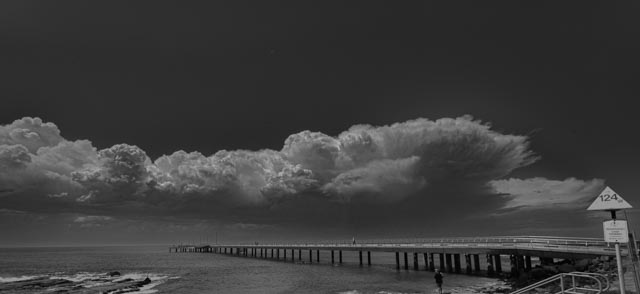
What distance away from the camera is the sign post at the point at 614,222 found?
9.33 meters

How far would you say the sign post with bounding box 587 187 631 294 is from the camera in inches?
367

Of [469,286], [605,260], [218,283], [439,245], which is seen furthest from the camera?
[439,245]

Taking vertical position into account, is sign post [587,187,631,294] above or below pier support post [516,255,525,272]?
above

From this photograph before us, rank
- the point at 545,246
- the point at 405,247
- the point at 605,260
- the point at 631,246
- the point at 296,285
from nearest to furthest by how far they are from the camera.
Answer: the point at 631,246 < the point at 605,260 < the point at 545,246 < the point at 296,285 < the point at 405,247

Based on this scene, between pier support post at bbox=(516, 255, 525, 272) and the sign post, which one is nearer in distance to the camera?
the sign post

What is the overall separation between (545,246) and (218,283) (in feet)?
115

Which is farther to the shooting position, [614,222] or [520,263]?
[520,263]

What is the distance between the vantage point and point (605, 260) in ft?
104

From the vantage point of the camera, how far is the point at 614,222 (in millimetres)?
9516

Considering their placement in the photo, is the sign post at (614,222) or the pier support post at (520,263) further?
the pier support post at (520,263)

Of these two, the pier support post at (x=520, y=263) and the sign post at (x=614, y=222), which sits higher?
the sign post at (x=614, y=222)

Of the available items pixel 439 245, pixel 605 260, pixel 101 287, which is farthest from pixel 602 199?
pixel 101 287

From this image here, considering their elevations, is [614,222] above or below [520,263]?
above

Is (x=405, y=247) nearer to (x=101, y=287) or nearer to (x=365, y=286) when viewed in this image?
(x=365, y=286)
